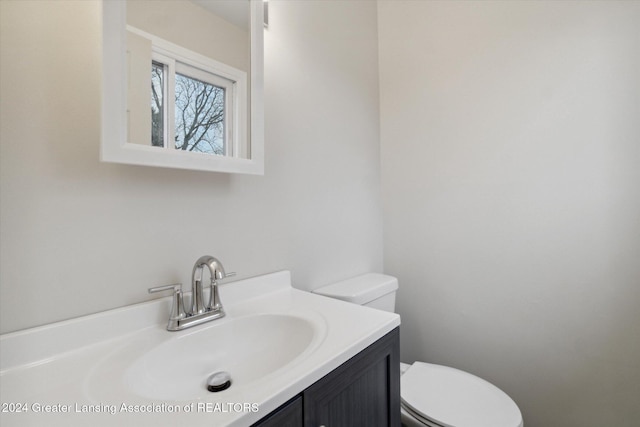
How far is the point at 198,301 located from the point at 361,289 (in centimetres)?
72

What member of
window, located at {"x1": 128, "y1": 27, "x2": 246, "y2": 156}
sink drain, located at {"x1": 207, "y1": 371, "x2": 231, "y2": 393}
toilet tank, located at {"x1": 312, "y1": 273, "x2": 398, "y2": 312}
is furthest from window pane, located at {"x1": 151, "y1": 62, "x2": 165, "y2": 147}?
toilet tank, located at {"x1": 312, "y1": 273, "x2": 398, "y2": 312}

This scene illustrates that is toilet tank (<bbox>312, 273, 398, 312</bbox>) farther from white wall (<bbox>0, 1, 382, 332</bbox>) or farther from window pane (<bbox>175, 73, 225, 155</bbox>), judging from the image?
window pane (<bbox>175, 73, 225, 155</bbox>)

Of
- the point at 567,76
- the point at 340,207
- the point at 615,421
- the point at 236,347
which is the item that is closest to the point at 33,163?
the point at 236,347

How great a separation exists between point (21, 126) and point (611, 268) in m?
1.88

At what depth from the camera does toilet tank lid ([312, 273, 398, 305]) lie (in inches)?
48.5

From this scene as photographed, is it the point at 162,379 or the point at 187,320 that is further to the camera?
→ the point at 187,320

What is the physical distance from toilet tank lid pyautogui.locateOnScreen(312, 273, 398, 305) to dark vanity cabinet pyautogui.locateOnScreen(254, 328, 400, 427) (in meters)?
0.40

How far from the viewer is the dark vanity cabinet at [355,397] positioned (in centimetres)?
56

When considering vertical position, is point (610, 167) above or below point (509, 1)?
below

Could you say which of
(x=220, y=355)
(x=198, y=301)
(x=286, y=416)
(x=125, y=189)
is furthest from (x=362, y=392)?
(x=125, y=189)

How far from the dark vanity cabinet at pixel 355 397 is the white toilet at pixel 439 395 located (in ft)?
0.74

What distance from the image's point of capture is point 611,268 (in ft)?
3.73

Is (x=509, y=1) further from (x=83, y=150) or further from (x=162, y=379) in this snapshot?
(x=162, y=379)

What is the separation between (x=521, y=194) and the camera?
4.29 ft
